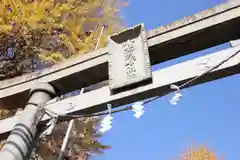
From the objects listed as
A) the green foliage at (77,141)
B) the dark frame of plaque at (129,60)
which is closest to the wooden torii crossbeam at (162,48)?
the dark frame of plaque at (129,60)

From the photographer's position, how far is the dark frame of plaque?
400 cm

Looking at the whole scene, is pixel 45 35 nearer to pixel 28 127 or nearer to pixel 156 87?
pixel 28 127

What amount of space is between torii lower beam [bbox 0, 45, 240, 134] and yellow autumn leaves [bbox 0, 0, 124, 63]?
1.92 meters

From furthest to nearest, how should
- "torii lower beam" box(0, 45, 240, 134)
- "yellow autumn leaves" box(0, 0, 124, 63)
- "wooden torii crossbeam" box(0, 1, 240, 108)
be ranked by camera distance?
"yellow autumn leaves" box(0, 0, 124, 63) → "wooden torii crossbeam" box(0, 1, 240, 108) → "torii lower beam" box(0, 45, 240, 134)

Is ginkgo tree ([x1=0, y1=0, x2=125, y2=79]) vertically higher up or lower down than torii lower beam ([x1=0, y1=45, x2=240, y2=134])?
higher up

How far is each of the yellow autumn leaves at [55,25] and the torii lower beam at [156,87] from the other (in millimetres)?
1924

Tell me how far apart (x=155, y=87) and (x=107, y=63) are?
0.99 metres

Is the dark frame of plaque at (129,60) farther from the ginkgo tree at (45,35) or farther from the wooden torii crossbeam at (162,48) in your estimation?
the ginkgo tree at (45,35)

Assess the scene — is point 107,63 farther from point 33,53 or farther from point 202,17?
point 33,53

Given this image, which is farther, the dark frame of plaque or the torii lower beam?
the dark frame of plaque

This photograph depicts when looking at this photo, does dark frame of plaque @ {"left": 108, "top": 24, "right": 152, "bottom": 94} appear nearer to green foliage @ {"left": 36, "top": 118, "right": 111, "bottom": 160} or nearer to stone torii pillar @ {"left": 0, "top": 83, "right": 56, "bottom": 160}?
stone torii pillar @ {"left": 0, "top": 83, "right": 56, "bottom": 160}

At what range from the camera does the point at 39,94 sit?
4652mm

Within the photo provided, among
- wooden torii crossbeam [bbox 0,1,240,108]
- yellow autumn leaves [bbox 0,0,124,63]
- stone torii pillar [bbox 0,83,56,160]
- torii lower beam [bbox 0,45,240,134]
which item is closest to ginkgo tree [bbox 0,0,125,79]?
yellow autumn leaves [bbox 0,0,124,63]

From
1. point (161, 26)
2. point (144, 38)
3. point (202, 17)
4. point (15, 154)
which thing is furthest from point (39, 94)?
point (202, 17)
